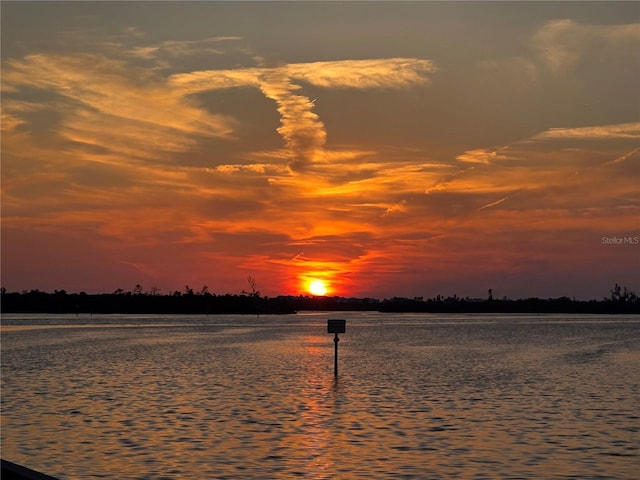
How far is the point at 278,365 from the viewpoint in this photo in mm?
68062

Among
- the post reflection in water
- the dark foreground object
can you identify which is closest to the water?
the post reflection in water

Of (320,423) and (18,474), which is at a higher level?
(18,474)

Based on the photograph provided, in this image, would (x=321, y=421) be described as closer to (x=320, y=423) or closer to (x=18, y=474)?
(x=320, y=423)

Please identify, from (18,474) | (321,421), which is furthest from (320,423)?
(18,474)

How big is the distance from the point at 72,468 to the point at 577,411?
21181mm

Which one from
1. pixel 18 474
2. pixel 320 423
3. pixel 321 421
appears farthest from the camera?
pixel 321 421

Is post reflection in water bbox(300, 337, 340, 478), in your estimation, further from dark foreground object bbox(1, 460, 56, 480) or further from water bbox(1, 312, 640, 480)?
dark foreground object bbox(1, 460, 56, 480)

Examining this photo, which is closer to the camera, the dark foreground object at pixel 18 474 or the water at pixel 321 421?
the dark foreground object at pixel 18 474

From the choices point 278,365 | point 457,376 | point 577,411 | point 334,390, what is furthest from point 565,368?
point 577,411

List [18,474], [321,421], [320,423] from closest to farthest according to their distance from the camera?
[18,474]
[320,423]
[321,421]

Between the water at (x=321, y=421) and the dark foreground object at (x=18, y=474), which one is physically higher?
the dark foreground object at (x=18, y=474)

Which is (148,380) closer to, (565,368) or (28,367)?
(28,367)

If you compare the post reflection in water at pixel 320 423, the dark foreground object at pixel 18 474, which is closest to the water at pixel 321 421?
the post reflection in water at pixel 320 423

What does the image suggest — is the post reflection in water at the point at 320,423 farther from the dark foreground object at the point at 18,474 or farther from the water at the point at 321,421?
the dark foreground object at the point at 18,474
